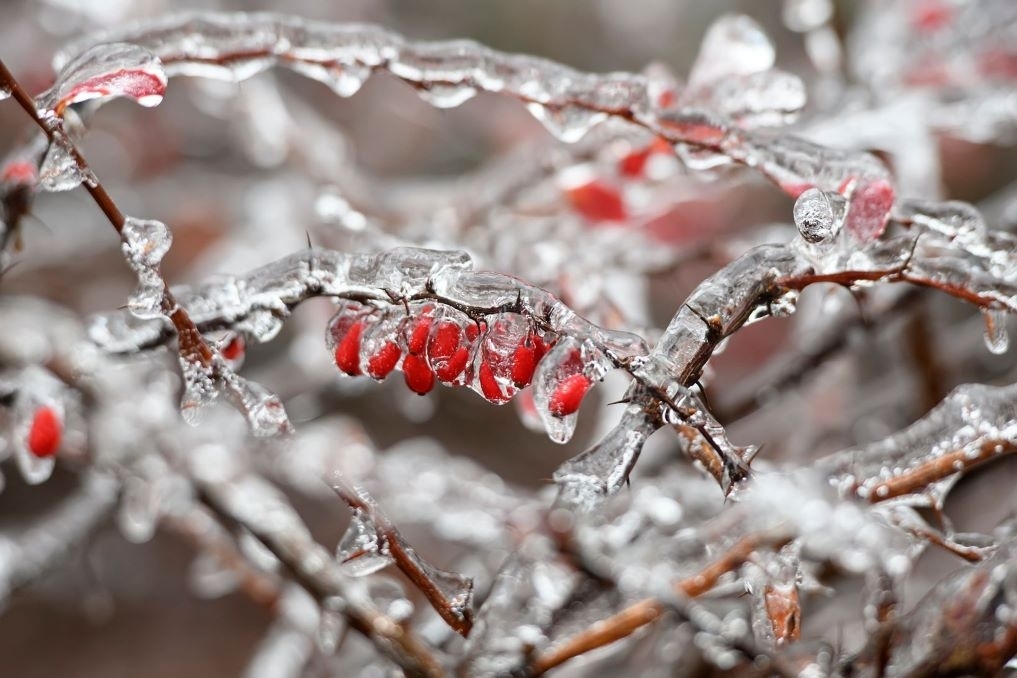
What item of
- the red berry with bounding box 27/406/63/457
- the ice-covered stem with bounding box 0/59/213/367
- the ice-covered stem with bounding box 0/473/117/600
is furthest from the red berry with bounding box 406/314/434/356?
the ice-covered stem with bounding box 0/473/117/600

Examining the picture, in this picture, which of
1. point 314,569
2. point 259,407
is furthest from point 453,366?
point 314,569

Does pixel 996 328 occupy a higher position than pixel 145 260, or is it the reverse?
pixel 145 260

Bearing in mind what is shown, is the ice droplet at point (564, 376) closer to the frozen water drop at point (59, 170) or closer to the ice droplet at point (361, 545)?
the ice droplet at point (361, 545)

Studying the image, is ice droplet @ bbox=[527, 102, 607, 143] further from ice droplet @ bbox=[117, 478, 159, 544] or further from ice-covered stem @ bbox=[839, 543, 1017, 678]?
ice droplet @ bbox=[117, 478, 159, 544]

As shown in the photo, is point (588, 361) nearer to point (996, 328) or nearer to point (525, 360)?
point (525, 360)

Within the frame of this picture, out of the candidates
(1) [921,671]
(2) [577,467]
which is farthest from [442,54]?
(1) [921,671]

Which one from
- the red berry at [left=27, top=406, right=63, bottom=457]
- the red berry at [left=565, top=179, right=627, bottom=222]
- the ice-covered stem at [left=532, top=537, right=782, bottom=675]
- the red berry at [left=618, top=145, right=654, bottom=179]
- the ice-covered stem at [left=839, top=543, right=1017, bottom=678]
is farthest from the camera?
the red berry at [left=565, top=179, right=627, bottom=222]

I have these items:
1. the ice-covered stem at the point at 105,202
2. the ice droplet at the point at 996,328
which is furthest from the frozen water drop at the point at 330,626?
the ice droplet at the point at 996,328
